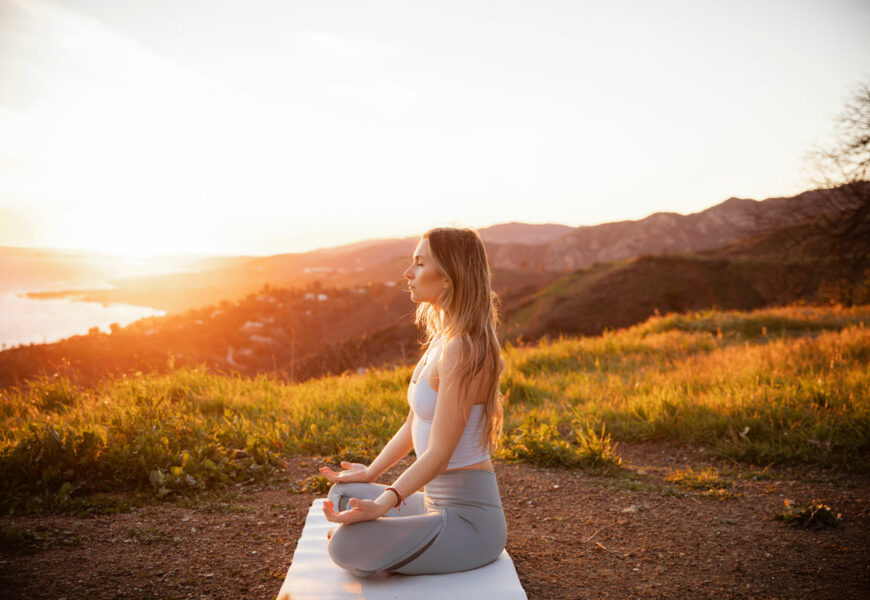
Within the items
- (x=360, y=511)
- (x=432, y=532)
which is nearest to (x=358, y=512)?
(x=360, y=511)

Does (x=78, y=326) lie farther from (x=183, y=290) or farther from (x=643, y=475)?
(x=183, y=290)

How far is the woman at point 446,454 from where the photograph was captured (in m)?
2.42

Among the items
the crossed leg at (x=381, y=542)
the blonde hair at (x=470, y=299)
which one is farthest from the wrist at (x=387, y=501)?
the blonde hair at (x=470, y=299)

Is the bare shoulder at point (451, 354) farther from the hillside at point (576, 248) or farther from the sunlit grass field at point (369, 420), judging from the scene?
the hillside at point (576, 248)

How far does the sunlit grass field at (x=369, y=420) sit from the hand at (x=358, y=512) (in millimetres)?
2340

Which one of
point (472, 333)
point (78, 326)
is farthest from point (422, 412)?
point (78, 326)

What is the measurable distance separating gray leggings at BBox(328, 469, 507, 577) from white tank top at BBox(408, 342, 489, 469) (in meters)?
0.08

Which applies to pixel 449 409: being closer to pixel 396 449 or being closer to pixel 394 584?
pixel 396 449

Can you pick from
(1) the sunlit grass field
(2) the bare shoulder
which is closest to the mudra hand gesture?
(2) the bare shoulder

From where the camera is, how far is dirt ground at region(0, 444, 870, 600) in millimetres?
2789

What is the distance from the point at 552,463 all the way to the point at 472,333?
2888mm

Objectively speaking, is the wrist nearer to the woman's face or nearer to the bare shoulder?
the bare shoulder

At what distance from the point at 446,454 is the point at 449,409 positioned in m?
0.22

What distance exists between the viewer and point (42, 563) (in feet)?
9.64
